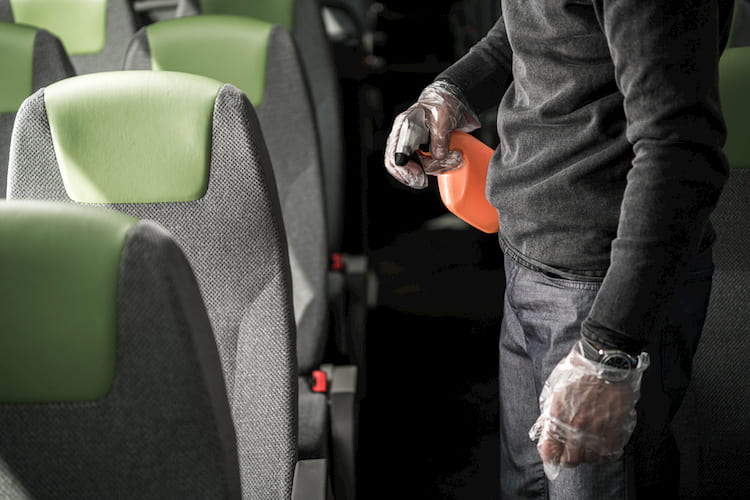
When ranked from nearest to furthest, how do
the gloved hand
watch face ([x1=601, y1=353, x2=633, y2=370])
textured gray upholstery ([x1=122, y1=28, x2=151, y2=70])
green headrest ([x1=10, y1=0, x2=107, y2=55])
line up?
watch face ([x1=601, y1=353, x2=633, y2=370]) → the gloved hand → textured gray upholstery ([x1=122, y1=28, x2=151, y2=70]) → green headrest ([x1=10, y1=0, x2=107, y2=55])

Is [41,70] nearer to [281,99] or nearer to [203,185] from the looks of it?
[281,99]

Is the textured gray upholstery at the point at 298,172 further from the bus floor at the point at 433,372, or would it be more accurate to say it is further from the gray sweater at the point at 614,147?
the gray sweater at the point at 614,147

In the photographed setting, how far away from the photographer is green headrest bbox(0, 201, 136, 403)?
0.66 m

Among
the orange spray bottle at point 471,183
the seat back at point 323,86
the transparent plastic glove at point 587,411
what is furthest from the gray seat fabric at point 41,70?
the transparent plastic glove at point 587,411

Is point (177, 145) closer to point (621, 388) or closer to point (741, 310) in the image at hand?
point (621, 388)

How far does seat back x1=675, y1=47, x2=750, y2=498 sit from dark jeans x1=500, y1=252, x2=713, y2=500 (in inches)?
17.6

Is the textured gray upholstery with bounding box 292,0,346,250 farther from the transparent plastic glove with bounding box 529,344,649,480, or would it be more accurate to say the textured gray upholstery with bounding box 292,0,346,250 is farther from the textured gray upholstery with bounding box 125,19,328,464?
the transparent plastic glove with bounding box 529,344,649,480

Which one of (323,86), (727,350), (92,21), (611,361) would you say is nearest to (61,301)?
(611,361)

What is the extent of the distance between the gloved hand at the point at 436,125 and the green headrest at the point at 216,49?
0.55m

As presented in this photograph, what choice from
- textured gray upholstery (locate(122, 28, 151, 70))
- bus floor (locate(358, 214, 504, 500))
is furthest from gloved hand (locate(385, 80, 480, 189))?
bus floor (locate(358, 214, 504, 500))

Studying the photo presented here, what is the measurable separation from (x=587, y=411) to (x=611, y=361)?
69mm

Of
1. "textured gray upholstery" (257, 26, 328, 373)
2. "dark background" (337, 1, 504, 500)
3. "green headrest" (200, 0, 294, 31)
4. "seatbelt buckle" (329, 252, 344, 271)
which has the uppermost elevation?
"green headrest" (200, 0, 294, 31)

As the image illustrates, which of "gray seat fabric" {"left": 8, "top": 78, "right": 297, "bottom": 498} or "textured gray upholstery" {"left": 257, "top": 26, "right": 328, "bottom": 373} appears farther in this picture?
"textured gray upholstery" {"left": 257, "top": 26, "right": 328, "bottom": 373}

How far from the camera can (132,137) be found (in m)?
1.04
